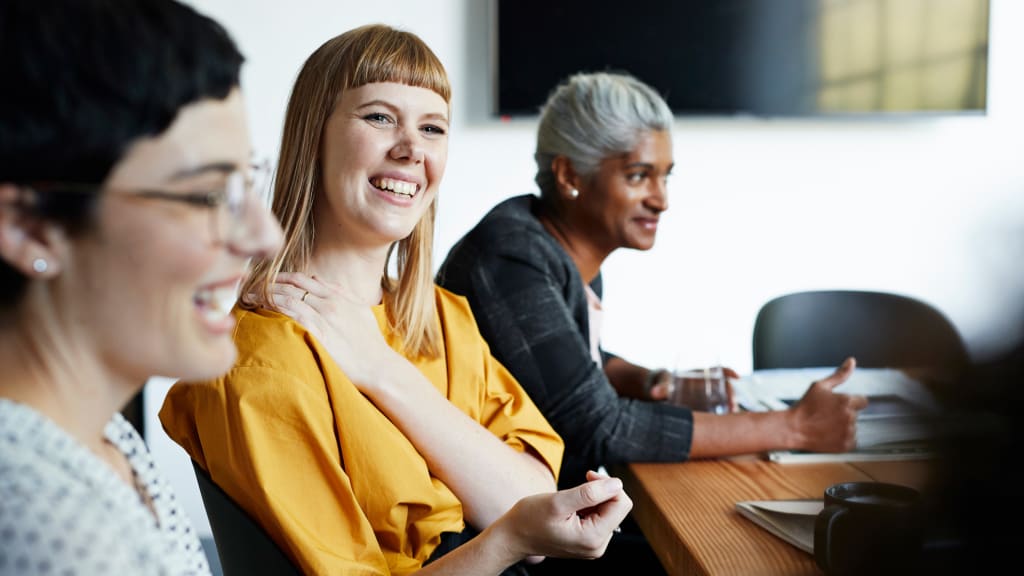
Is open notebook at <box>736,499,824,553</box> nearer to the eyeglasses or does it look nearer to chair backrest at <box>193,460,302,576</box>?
chair backrest at <box>193,460,302,576</box>

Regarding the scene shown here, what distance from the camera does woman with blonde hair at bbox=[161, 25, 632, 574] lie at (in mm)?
1158

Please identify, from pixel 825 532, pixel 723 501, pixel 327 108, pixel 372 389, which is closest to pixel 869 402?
pixel 723 501

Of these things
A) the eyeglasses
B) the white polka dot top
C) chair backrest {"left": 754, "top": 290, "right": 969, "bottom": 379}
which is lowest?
chair backrest {"left": 754, "top": 290, "right": 969, "bottom": 379}

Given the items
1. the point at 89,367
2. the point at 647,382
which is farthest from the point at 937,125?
the point at 89,367

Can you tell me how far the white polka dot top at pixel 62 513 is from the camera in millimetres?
605

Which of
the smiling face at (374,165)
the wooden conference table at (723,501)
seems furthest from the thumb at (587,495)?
the smiling face at (374,165)

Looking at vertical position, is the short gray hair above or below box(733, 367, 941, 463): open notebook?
above

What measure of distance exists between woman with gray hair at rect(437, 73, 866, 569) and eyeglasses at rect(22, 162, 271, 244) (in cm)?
102

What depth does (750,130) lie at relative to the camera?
3.44m

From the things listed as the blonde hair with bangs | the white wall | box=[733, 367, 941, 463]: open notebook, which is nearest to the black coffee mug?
box=[733, 367, 941, 463]: open notebook

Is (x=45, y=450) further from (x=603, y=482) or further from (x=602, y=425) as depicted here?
(x=602, y=425)

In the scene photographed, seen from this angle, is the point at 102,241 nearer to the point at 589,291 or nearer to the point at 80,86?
the point at 80,86

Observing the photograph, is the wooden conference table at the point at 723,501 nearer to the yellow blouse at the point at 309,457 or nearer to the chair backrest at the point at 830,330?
the yellow blouse at the point at 309,457

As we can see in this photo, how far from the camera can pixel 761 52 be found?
338cm
